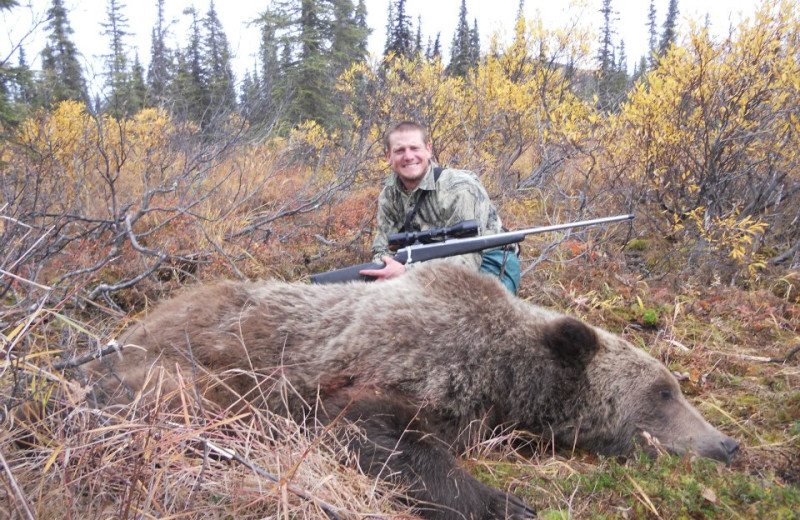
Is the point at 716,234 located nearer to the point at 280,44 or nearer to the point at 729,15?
the point at 729,15

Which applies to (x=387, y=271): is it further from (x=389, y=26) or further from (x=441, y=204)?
(x=389, y=26)

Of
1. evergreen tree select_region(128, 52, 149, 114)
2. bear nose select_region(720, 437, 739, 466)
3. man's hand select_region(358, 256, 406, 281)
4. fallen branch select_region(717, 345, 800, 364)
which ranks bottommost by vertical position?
bear nose select_region(720, 437, 739, 466)

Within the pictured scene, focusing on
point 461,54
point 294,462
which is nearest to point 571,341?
point 294,462

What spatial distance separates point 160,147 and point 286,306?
5.67 m

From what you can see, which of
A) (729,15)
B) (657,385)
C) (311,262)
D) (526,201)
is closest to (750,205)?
(729,15)

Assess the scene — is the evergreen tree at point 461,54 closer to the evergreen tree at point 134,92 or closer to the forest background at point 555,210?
the evergreen tree at point 134,92

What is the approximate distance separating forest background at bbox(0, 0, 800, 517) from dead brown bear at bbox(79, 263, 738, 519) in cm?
33

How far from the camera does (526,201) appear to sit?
27.5 ft

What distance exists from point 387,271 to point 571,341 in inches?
56.7

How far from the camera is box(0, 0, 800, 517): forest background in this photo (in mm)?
3443

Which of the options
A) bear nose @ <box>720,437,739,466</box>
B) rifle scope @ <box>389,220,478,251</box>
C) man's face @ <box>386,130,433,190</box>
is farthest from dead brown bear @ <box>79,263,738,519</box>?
man's face @ <box>386,130,433,190</box>

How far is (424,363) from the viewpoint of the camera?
2869 mm

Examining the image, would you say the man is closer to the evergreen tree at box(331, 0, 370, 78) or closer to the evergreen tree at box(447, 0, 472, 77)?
the evergreen tree at box(331, 0, 370, 78)

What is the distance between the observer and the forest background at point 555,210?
3443 millimetres
